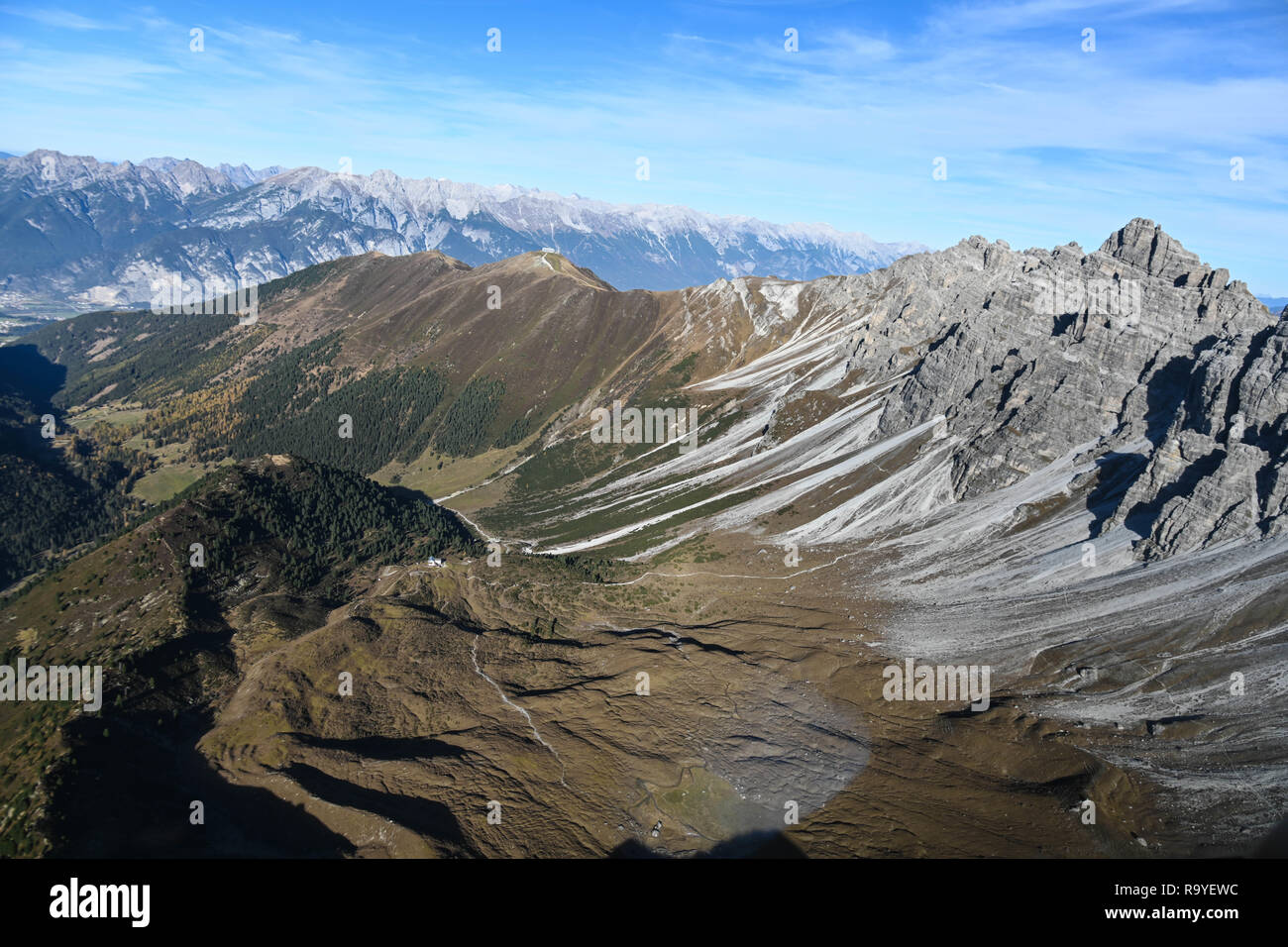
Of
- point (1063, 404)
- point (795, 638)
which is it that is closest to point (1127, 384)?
point (1063, 404)

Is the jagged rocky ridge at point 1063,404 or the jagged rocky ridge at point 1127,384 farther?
the jagged rocky ridge at point 1063,404

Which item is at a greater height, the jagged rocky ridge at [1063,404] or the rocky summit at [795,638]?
the jagged rocky ridge at [1063,404]

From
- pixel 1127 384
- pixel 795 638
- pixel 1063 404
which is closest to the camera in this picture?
pixel 795 638

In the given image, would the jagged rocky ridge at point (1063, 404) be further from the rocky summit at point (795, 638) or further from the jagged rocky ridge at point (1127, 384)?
the rocky summit at point (795, 638)

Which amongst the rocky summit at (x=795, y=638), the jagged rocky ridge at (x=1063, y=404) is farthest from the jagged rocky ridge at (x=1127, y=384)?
the rocky summit at (x=795, y=638)

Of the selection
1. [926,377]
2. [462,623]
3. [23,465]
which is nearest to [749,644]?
[462,623]

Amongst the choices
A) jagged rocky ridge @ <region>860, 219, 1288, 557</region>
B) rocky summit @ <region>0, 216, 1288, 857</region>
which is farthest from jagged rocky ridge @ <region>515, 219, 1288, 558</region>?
rocky summit @ <region>0, 216, 1288, 857</region>

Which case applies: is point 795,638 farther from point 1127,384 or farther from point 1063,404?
point 1127,384

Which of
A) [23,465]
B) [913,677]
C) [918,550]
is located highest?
[23,465]

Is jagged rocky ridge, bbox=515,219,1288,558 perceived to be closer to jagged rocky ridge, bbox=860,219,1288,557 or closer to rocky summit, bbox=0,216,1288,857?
jagged rocky ridge, bbox=860,219,1288,557

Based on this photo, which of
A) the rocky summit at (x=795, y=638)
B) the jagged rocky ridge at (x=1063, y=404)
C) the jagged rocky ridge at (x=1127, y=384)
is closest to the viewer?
the rocky summit at (x=795, y=638)
